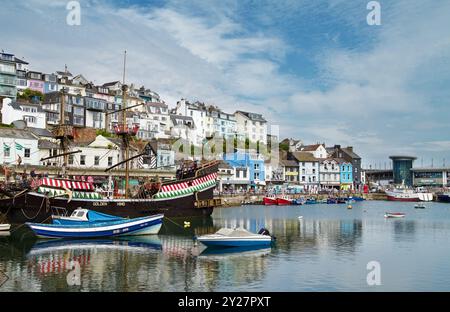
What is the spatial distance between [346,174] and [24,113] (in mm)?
93100

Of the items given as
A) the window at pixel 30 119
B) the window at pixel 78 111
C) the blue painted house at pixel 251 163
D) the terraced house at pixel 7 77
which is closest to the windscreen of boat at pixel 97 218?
the window at pixel 30 119

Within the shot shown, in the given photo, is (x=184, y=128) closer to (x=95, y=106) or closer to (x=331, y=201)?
(x=95, y=106)

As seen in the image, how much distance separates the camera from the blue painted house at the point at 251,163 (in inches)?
4582

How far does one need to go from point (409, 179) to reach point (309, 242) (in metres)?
146

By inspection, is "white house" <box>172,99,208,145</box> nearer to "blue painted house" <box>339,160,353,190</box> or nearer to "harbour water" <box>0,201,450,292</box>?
"blue painted house" <box>339,160,353,190</box>

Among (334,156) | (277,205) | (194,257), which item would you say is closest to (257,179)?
(277,205)

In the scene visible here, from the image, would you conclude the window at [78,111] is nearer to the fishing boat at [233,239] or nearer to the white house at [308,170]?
the white house at [308,170]

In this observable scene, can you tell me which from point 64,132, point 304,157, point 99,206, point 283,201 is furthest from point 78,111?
point 304,157

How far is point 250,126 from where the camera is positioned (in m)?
152

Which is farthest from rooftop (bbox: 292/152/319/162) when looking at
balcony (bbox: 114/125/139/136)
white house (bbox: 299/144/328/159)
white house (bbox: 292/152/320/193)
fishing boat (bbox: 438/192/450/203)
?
balcony (bbox: 114/125/139/136)

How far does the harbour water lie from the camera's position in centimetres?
2389
